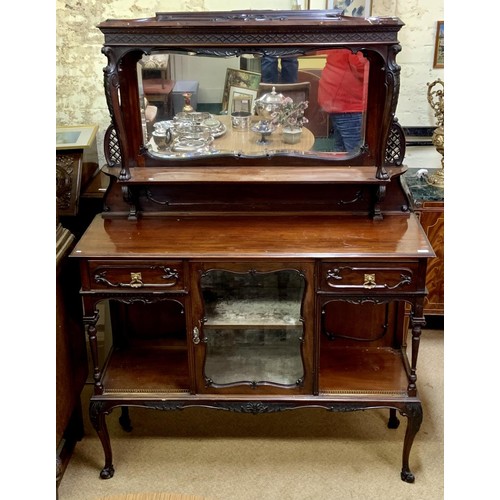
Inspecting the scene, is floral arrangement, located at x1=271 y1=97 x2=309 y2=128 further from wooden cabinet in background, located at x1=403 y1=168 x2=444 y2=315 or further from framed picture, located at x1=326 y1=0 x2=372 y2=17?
wooden cabinet in background, located at x1=403 y1=168 x2=444 y2=315

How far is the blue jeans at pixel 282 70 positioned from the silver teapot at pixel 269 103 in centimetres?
4

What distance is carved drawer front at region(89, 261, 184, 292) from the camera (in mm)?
2121

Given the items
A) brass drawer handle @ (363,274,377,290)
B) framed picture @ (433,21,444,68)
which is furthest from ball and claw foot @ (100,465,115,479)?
framed picture @ (433,21,444,68)

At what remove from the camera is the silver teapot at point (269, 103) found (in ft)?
7.41

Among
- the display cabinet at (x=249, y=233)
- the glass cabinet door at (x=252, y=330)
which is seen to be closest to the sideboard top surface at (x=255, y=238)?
the display cabinet at (x=249, y=233)

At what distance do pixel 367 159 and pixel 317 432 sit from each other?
1126 millimetres

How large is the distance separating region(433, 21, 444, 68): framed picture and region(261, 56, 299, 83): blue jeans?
968mm

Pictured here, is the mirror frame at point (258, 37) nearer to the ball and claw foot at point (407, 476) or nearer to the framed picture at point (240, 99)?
the framed picture at point (240, 99)

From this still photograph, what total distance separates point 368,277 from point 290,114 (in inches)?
25.4

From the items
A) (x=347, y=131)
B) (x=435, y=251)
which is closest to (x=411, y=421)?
(x=435, y=251)

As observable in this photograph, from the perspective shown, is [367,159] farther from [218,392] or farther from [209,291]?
[218,392]

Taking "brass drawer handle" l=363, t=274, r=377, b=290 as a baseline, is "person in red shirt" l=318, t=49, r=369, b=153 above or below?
above

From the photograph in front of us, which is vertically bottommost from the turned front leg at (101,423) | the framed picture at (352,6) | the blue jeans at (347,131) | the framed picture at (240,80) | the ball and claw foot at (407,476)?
the ball and claw foot at (407,476)

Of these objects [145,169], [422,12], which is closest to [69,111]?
[145,169]
